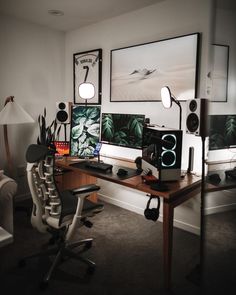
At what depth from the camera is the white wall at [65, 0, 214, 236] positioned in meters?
2.47

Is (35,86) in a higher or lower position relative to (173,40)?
lower

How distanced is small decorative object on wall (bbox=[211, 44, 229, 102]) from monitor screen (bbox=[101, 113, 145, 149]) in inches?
67.2

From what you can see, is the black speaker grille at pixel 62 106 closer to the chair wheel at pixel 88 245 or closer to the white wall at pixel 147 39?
the white wall at pixel 147 39

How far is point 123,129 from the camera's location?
8.89 feet

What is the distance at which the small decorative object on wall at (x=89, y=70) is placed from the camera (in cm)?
344

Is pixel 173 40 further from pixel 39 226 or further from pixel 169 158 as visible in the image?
pixel 39 226

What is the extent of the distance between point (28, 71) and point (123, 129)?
1716mm

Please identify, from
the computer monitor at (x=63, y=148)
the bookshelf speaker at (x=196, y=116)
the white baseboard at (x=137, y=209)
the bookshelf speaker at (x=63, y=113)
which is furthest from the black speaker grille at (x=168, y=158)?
the bookshelf speaker at (x=63, y=113)

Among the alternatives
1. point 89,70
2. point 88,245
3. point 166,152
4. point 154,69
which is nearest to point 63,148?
point 89,70

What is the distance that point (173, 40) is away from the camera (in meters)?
2.62

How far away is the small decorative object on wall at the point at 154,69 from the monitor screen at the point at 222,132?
182cm

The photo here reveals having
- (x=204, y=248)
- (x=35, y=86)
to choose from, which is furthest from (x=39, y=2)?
(x=204, y=248)

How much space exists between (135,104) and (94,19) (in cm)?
125

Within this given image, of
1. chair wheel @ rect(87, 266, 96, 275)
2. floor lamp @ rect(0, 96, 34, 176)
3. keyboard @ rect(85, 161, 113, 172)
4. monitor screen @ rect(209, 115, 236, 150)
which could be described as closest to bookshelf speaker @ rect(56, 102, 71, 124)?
floor lamp @ rect(0, 96, 34, 176)
